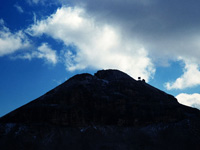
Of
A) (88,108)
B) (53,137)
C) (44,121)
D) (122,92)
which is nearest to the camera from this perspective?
(53,137)

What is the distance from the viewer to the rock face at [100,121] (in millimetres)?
69812

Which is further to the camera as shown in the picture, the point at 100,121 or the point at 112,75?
the point at 112,75

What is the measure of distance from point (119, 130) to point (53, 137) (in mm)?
22194

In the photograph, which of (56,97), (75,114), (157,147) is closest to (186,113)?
(157,147)

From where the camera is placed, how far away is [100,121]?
80.2m

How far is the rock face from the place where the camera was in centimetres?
6981

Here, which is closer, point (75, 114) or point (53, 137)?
point (53, 137)

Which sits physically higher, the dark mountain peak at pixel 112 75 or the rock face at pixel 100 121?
the dark mountain peak at pixel 112 75

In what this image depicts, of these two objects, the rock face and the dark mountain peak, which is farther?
the dark mountain peak

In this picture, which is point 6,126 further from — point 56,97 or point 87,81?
point 87,81

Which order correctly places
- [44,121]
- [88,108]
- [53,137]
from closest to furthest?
[53,137] → [44,121] → [88,108]

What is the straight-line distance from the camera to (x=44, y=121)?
76.3m

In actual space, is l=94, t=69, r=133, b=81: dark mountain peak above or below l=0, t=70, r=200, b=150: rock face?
above

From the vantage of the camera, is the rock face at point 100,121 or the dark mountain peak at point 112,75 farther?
the dark mountain peak at point 112,75
